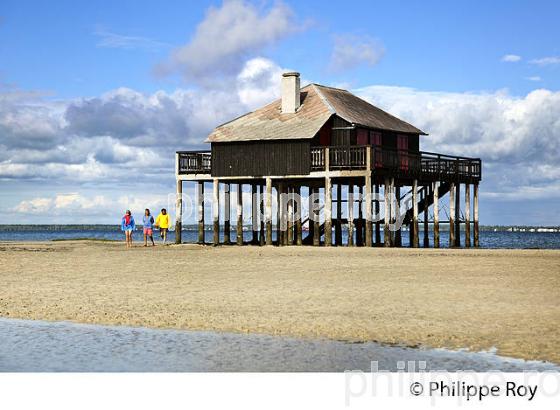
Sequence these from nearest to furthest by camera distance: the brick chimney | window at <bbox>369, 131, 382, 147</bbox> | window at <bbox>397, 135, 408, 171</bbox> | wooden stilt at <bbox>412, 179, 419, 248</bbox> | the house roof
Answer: the house roof, wooden stilt at <bbox>412, 179, 419, 248</bbox>, the brick chimney, window at <bbox>369, 131, 382, 147</bbox>, window at <bbox>397, 135, 408, 171</bbox>

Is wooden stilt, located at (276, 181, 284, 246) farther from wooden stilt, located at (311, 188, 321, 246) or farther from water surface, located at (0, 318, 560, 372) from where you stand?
water surface, located at (0, 318, 560, 372)

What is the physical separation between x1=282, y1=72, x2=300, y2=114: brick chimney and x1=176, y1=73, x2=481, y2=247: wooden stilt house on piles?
5 cm

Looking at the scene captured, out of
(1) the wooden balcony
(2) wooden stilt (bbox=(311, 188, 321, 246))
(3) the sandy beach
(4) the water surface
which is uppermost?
(1) the wooden balcony

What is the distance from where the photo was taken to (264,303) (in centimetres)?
1738

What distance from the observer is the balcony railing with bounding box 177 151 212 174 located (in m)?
44.1

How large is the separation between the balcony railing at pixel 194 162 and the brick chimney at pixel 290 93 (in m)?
4.73

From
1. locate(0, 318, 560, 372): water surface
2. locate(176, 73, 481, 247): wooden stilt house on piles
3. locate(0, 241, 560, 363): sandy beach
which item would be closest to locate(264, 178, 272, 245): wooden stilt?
locate(176, 73, 481, 247): wooden stilt house on piles

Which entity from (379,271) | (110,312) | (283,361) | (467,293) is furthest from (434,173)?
(283,361)

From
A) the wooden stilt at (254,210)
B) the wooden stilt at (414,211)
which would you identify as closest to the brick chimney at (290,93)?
the wooden stilt at (254,210)

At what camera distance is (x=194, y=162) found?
1741 inches

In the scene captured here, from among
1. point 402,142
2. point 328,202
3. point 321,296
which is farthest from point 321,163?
point 321,296

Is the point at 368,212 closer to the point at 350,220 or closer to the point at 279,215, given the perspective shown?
the point at 350,220

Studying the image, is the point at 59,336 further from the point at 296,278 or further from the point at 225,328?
the point at 296,278
